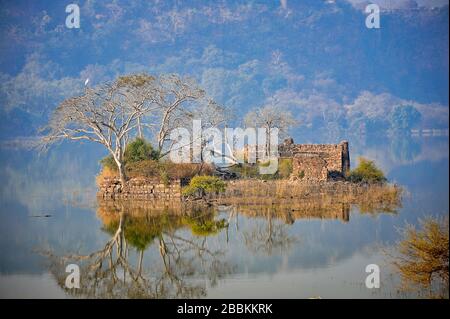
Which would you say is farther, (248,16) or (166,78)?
(248,16)

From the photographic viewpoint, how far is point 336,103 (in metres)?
113

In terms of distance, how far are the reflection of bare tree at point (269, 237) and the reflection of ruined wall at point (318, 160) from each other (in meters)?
7.78

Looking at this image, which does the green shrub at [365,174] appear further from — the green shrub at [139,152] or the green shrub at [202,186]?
the green shrub at [139,152]

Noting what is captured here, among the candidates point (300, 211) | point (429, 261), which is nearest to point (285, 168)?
point (300, 211)

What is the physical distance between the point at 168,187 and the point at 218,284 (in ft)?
40.1

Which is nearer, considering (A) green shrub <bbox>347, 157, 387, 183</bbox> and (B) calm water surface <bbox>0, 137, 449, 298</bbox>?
(B) calm water surface <bbox>0, 137, 449, 298</bbox>

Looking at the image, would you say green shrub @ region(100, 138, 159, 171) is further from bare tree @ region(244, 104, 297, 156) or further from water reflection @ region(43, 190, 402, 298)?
bare tree @ region(244, 104, 297, 156)

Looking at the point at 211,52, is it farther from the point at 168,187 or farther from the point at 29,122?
the point at 168,187

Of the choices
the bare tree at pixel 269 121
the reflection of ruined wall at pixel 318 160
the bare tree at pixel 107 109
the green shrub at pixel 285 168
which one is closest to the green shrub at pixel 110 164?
the bare tree at pixel 107 109

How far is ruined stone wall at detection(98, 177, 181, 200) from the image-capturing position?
27062 mm

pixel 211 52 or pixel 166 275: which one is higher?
pixel 211 52

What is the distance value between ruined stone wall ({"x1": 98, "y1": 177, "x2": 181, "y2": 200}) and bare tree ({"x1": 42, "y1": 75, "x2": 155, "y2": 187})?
0.32m

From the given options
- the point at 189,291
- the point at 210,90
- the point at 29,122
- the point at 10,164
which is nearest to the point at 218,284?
the point at 189,291

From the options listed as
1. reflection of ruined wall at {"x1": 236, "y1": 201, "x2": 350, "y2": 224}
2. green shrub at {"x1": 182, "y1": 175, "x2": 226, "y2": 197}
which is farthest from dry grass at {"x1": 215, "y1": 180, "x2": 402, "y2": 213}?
reflection of ruined wall at {"x1": 236, "y1": 201, "x2": 350, "y2": 224}
